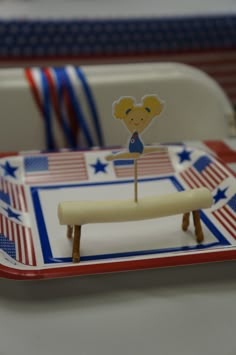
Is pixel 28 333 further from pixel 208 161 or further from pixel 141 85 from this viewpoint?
pixel 141 85

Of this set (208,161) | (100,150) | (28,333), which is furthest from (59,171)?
(28,333)

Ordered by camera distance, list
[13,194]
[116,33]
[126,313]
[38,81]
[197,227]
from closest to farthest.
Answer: [126,313]
[197,227]
[13,194]
[38,81]
[116,33]

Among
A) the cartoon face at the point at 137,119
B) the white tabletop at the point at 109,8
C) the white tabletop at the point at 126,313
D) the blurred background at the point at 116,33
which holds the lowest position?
the white tabletop at the point at 126,313

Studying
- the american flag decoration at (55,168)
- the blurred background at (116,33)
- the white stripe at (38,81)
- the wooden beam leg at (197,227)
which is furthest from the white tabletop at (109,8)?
the wooden beam leg at (197,227)

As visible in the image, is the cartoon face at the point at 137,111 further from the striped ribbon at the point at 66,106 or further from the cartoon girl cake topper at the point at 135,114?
the striped ribbon at the point at 66,106

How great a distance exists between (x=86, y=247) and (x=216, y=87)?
52cm

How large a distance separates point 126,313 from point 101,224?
156mm

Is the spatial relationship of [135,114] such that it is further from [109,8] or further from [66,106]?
[109,8]

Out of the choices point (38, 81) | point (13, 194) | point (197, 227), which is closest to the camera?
point (197, 227)

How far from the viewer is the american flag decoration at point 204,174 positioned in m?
0.73

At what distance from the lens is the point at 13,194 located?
28.1 inches

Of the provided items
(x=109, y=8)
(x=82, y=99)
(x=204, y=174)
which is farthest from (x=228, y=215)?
(x=109, y=8)

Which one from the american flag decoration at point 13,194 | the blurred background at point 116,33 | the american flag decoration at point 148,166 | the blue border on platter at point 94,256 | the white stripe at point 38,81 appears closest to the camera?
the blue border on platter at point 94,256

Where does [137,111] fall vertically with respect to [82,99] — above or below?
below
